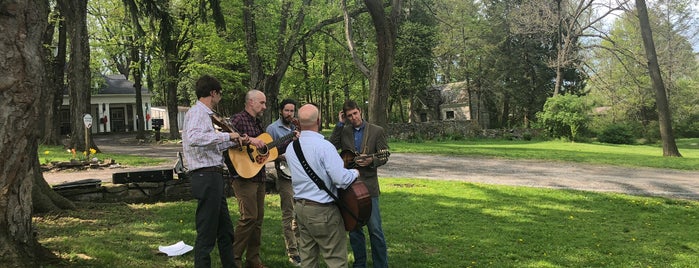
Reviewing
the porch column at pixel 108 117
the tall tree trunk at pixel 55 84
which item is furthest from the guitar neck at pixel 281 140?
the porch column at pixel 108 117

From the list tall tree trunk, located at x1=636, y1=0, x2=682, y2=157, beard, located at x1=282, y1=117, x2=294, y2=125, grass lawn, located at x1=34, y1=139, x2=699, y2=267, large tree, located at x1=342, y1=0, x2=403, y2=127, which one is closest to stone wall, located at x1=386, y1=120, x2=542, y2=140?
tall tree trunk, located at x1=636, y1=0, x2=682, y2=157

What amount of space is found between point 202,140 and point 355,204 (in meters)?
1.43

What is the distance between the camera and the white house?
A: 1483 inches

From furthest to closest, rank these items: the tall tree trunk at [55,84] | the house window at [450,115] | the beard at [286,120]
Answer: the house window at [450,115], the tall tree trunk at [55,84], the beard at [286,120]

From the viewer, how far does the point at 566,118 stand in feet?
105

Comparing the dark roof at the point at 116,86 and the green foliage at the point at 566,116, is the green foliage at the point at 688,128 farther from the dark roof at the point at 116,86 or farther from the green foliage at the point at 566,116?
the dark roof at the point at 116,86

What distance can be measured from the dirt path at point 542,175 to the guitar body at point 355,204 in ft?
27.4

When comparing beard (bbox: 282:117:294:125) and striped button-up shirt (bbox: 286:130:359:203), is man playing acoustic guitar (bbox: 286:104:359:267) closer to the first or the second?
striped button-up shirt (bbox: 286:130:359:203)

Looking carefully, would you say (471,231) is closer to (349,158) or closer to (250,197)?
(349,158)

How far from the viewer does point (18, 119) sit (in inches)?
141

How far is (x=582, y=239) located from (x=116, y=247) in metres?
5.73

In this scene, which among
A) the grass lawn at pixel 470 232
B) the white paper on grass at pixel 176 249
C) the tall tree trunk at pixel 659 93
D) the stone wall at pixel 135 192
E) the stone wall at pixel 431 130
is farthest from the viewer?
the stone wall at pixel 431 130

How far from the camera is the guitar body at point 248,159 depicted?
13.9 feet

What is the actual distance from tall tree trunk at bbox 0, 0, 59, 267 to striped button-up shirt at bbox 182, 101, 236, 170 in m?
1.20
